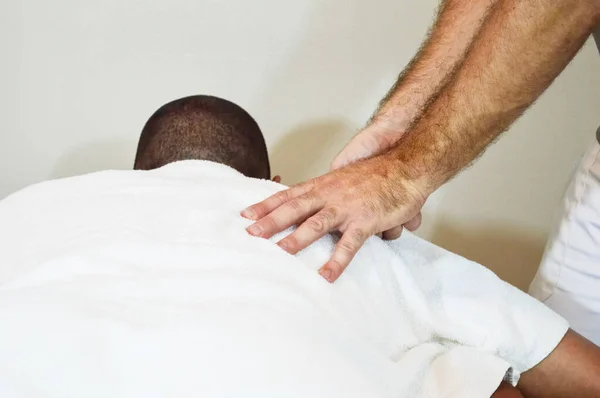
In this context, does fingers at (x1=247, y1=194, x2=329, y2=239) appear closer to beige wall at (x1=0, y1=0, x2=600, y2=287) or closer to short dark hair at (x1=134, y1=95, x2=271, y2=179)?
short dark hair at (x1=134, y1=95, x2=271, y2=179)

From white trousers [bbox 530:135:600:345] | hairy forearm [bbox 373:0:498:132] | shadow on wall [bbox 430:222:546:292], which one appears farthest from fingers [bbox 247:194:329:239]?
shadow on wall [bbox 430:222:546:292]

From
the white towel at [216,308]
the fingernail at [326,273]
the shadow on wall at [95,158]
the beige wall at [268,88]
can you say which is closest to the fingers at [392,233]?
the white towel at [216,308]

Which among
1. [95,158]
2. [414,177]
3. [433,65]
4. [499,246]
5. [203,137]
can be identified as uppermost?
[433,65]

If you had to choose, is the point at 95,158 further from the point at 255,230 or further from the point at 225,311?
the point at 225,311

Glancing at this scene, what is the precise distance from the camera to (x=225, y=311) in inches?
30.0

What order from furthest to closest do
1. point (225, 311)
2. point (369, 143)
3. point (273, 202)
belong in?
point (369, 143) < point (273, 202) < point (225, 311)

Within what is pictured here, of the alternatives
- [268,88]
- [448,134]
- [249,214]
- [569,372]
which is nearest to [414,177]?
[448,134]

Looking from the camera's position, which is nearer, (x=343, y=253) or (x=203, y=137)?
(x=343, y=253)

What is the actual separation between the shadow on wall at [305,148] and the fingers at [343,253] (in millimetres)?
924

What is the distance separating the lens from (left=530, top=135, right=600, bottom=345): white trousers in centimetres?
130

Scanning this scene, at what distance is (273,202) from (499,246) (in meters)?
1.20

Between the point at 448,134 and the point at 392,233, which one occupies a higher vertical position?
the point at 448,134

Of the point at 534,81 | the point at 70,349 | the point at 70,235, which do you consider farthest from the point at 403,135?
the point at 70,349

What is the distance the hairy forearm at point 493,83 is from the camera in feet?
3.42
